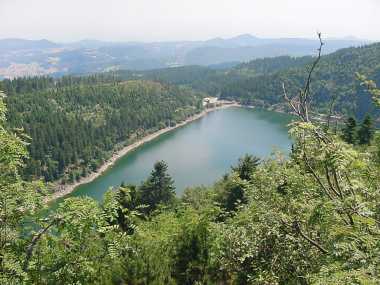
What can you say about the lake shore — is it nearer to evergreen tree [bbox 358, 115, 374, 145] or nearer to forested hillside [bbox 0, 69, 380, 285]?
evergreen tree [bbox 358, 115, 374, 145]

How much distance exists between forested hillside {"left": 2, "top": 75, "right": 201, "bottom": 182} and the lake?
6.36 meters

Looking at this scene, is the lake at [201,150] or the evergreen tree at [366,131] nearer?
the evergreen tree at [366,131]

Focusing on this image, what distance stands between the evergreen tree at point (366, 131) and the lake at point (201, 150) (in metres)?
20.1

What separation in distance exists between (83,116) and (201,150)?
123ft

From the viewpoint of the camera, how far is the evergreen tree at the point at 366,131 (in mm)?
36938

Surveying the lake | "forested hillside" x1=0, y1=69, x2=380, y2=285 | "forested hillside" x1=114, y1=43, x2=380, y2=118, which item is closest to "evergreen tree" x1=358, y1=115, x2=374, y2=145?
the lake

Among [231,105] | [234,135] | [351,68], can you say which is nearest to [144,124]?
[234,135]

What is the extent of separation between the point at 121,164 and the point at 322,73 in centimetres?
9565

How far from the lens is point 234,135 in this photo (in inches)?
3994

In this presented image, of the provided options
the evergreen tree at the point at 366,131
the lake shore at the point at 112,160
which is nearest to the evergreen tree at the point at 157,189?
the lake shore at the point at 112,160

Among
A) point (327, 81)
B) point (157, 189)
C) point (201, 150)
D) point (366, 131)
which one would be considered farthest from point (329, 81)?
point (157, 189)

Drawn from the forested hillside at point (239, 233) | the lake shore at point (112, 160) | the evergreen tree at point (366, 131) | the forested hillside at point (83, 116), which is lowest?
the lake shore at point (112, 160)

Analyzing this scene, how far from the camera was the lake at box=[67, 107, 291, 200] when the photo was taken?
70.5 meters

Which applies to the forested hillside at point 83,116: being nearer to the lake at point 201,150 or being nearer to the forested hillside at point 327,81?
the lake at point 201,150
